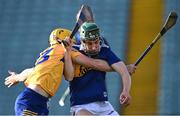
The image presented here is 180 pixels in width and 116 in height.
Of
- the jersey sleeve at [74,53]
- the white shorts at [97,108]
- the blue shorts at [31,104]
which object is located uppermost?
the jersey sleeve at [74,53]

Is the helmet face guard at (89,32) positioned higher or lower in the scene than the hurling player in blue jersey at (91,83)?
higher

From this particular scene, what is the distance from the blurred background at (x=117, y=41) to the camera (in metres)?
7.23

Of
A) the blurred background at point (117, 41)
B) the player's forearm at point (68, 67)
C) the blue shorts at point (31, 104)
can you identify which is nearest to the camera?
the blue shorts at point (31, 104)

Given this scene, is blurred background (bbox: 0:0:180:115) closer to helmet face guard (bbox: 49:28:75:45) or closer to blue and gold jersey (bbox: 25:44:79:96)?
helmet face guard (bbox: 49:28:75:45)

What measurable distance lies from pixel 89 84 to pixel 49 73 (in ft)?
0.88

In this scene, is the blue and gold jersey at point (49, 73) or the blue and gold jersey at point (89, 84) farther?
the blue and gold jersey at point (89, 84)

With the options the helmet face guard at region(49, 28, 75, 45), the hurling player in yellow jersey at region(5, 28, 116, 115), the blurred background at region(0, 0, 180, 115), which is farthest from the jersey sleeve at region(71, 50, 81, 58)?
the blurred background at region(0, 0, 180, 115)

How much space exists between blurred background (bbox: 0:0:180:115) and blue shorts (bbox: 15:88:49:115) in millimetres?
3394

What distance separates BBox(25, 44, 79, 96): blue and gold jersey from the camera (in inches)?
146

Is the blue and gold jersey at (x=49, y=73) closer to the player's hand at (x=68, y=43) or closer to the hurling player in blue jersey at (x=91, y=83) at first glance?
the player's hand at (x=68, y=43)

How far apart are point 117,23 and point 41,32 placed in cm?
94

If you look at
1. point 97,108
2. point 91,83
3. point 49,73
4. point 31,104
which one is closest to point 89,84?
point 91,83

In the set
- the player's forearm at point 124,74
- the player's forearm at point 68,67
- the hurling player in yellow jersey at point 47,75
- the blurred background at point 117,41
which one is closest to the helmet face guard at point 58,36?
the hurling player in yellow jersey at point 47,75

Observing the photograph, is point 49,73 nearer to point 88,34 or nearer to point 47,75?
point 47,75
